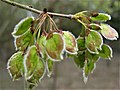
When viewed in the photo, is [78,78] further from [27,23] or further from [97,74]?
[27,23]

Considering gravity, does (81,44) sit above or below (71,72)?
above

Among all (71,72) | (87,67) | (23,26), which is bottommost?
(71,72)

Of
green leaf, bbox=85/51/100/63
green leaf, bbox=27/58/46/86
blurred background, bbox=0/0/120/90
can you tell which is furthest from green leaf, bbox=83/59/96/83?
blurred background, bbox=0/0/120/90

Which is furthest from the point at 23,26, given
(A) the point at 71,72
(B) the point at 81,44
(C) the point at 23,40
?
(A) the point at 71,72

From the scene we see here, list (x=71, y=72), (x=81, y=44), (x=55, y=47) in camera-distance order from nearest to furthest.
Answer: (x=55, y=47) < (x=81, y=44) < (x=71, y=72)

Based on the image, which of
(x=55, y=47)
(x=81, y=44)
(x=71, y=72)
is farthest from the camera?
(x=71, y=72)

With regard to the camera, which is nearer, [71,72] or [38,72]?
[38,72]

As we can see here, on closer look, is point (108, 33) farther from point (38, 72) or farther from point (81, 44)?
point (38, 72)

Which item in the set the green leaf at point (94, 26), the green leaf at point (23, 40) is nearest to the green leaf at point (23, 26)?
the green leaf at point (23, 40)
